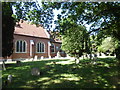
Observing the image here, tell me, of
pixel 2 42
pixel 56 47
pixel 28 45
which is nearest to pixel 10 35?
pixel 2 42

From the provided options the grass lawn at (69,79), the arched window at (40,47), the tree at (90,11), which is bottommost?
the grass lawn at (69,79)

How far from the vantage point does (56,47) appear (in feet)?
124

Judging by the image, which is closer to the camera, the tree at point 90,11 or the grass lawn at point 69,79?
the grass lawn at point 69,79

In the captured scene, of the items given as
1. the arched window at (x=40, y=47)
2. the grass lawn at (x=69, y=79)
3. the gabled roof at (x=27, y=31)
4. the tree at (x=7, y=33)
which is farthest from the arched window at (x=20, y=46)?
the grass lawn at (x=69, y=79)

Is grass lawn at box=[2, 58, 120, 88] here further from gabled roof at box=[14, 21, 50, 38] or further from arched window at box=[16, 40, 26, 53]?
gabled roof at box=[14, 21, 50, 38]

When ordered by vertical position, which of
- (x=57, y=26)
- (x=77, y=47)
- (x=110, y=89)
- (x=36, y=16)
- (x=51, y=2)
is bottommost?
(x=110, y=89)

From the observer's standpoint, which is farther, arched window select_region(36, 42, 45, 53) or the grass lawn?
arched window select_region(36, 42, 45, 53)

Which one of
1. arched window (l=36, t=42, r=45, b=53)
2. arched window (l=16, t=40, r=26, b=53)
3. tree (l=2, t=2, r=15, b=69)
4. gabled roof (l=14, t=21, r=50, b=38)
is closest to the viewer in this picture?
tree (l=2, t=2, r=15, b=69)

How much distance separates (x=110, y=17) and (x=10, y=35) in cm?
1097

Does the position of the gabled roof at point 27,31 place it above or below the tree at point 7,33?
above

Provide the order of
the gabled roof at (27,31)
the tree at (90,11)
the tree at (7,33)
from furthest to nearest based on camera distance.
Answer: the gabled roof at (27,31) → the tree at (7,33) → the tree at (90,11)

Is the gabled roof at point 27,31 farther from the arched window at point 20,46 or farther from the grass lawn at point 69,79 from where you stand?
the grass lawn at point 69,79

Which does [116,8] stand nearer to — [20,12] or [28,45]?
[20,12]

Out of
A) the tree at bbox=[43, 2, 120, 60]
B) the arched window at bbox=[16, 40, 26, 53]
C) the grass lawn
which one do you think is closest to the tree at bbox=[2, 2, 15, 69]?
the grass lawn
